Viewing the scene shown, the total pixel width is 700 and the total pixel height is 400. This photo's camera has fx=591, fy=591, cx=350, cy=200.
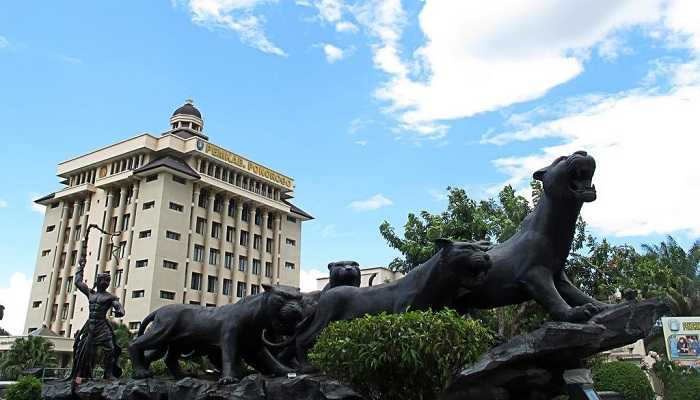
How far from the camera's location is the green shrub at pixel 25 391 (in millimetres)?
10703

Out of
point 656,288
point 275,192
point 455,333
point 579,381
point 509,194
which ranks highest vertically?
point 275,192

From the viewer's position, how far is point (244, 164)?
52750 millimetres

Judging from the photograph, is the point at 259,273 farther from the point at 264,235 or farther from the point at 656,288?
the point at 656,288

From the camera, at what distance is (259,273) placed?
5312 centimetres

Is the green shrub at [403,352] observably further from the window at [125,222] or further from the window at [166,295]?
the window at [125,222]

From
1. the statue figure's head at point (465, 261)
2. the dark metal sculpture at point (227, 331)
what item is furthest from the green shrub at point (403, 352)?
the dark metal sculpture at point (227, 331)

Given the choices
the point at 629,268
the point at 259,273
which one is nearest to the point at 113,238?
the point at 259,273

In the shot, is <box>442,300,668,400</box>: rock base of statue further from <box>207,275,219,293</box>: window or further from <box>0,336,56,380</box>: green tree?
<box>207,275,219,293</box>: window

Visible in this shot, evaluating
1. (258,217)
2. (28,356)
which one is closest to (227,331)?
(28,356)

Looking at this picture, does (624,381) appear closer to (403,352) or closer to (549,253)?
(549,253)

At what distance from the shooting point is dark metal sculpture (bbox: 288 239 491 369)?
22.6 ft

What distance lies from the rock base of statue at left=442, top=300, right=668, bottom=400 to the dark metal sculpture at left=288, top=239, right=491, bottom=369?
97 centimetres

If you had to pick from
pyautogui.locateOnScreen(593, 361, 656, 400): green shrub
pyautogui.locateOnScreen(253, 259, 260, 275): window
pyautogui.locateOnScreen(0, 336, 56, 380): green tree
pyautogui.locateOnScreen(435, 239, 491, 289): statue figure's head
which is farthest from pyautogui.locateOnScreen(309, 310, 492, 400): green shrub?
pyautogui.locateOnScreen(253, 259, 260, 275): window

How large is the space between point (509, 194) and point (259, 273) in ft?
112
